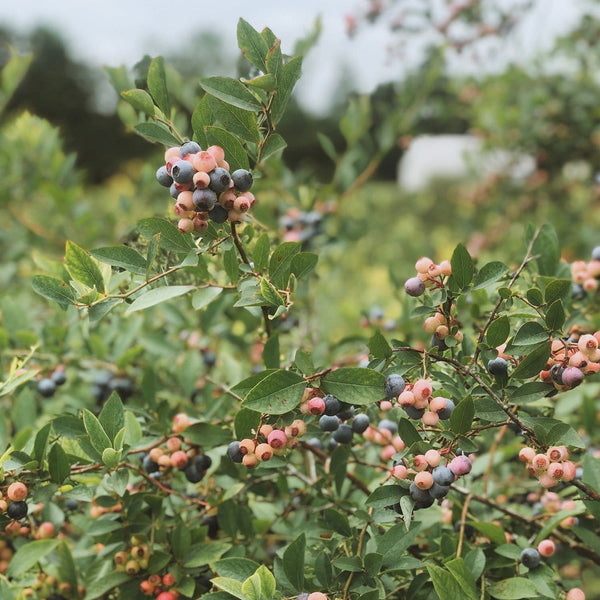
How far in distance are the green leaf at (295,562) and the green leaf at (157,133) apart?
1.62ft

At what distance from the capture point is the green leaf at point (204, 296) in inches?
28.0

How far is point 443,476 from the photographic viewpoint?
2.11 feet

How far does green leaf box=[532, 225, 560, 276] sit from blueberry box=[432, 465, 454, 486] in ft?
1.69

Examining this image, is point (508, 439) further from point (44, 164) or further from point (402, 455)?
point (44, 164)

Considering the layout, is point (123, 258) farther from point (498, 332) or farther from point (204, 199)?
point (498, 332)

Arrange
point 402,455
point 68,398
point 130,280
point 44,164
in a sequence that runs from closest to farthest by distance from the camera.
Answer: point 402,455, point 130,280, point 68,398, point 44,164

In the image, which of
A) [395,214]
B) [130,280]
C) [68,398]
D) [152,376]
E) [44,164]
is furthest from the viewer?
[395,214]

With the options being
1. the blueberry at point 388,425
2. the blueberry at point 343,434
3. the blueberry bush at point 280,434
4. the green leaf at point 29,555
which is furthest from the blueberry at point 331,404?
the green leaf at point 29,555

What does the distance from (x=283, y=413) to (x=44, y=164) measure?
5.51ft

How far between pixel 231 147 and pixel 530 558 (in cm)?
65

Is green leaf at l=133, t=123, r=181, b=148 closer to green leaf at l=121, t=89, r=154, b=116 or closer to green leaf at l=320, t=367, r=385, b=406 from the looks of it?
green leaf at l=121, t=89, r=154, b=116

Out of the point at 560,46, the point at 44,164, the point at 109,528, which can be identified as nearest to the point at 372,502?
the point at 109,528

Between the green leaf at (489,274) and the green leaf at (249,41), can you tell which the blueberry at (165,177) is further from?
the green leaf at (489,274)

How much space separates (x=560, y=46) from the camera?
10.2 feet
